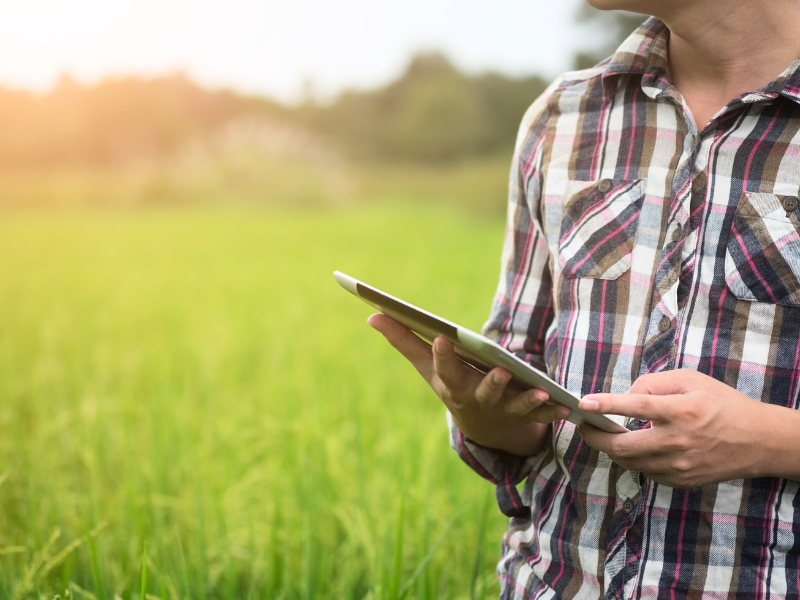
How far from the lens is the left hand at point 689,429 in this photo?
18.0 inches

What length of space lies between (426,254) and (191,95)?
411cm

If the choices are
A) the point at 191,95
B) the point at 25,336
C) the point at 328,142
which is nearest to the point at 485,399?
the point at 25,336

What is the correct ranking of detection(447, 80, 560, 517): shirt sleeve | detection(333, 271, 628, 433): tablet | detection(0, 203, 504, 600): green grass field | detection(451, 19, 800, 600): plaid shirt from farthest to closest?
detection(0, 203, 504, 600): green grass field, detection(447, 80, 560, 517): shirt sleeve, detection(451, 19, 800, 600): plaid shirt, detection(333, 271, 628, 433): tablet

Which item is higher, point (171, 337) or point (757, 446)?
point (757, 446)

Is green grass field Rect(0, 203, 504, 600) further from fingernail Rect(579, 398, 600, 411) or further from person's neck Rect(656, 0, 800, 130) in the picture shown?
person's neck Rect(656, 0, 800, 130)

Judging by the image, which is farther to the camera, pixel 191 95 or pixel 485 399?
pixel 191 95

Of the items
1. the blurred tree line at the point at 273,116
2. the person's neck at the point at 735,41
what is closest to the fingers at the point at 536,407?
the person's neck at the point at 735,41

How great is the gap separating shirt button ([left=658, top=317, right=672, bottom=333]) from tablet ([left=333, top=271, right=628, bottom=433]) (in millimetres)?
108

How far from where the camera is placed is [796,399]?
1.76ft

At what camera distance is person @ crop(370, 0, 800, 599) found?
498 mm

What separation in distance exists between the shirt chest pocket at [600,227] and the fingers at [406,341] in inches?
5.9

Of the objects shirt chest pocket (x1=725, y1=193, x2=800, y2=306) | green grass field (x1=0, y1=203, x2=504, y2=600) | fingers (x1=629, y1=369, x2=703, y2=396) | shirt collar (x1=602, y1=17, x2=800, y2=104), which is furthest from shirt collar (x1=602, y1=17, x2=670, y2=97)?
green grass field (x1=0, y1=203, x2=504, y2=600)

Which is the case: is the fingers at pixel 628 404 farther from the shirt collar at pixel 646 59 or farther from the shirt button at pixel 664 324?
the shirt collar at pixel 646 59

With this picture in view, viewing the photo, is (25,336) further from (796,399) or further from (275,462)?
(796,399)
